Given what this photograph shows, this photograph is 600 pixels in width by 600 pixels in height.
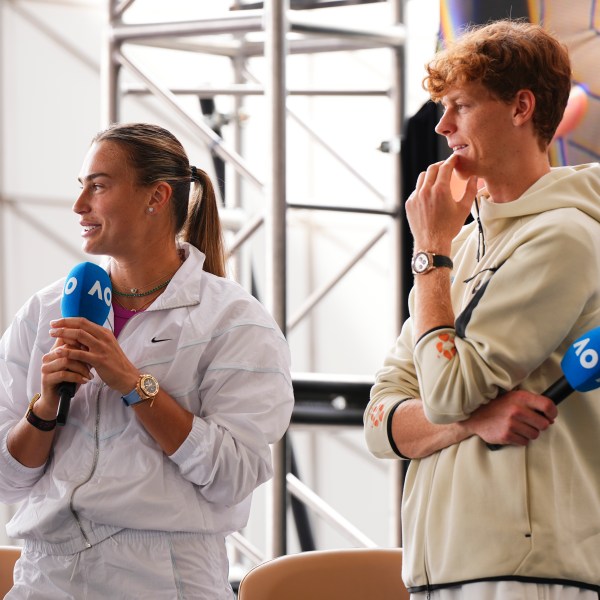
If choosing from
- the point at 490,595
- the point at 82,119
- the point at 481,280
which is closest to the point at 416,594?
the point at 490,595

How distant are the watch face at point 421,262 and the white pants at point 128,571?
62cm

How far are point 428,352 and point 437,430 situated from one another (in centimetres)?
15

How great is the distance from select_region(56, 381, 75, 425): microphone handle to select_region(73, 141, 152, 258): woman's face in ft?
0.91

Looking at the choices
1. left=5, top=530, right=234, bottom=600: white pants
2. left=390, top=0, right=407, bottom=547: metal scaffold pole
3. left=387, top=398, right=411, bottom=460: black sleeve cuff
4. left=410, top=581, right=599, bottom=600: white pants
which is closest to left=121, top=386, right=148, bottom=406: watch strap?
left=5, top=530, right=234, bottom=600: white pants

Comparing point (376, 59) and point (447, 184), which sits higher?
point (376, 59)

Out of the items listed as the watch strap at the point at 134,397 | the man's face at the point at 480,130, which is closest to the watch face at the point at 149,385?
the watch strap at the point at 134,397

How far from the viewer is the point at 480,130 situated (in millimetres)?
1652

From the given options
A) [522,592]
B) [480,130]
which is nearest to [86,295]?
[480,130]

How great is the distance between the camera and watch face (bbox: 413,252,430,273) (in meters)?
1.63

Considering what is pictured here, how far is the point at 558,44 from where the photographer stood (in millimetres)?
1675

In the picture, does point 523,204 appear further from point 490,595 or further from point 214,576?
point 214,576

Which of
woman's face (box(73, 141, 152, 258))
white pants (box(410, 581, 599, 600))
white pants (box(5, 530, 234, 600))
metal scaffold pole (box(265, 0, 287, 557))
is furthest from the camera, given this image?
metal scaffold pole (box(265, 0, 287, 557))

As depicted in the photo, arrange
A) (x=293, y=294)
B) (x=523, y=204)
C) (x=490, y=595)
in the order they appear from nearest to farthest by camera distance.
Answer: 1. (x=490, y=595)
2. (x=523, y=204)
3. (x=293, y=294)

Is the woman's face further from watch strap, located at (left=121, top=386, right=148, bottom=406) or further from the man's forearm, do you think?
the man's forearm
